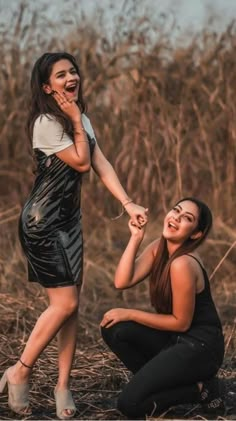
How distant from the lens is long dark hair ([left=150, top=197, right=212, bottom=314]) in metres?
3.86

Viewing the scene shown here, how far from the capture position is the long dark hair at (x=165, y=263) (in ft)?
12.7

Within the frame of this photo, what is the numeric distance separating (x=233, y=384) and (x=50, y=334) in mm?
1011

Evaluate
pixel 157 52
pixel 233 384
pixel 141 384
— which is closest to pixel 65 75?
pixel 141 384

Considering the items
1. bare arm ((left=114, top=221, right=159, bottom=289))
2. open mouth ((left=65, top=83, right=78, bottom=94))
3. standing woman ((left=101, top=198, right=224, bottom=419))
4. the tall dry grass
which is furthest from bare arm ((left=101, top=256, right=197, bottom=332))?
the tall dry grass

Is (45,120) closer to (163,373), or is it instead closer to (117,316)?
(117,316)

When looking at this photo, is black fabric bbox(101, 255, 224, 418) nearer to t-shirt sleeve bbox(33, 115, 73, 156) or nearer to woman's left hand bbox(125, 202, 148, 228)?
woman's left hand bbox(125, 202, 148, 228)

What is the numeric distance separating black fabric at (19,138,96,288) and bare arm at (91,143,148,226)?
0.38 ft

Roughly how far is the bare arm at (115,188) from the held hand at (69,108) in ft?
0.59

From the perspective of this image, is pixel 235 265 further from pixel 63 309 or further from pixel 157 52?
pixel 63 309

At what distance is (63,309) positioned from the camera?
3.74 m

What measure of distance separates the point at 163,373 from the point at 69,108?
3.44 ft

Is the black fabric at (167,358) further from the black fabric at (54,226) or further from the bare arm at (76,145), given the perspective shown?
the bare arm at (76,145)

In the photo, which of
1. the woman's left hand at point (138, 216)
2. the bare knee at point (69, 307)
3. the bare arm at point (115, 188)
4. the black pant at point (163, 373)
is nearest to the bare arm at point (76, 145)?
the bare arm at point (115, 188)

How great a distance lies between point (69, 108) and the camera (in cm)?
376
